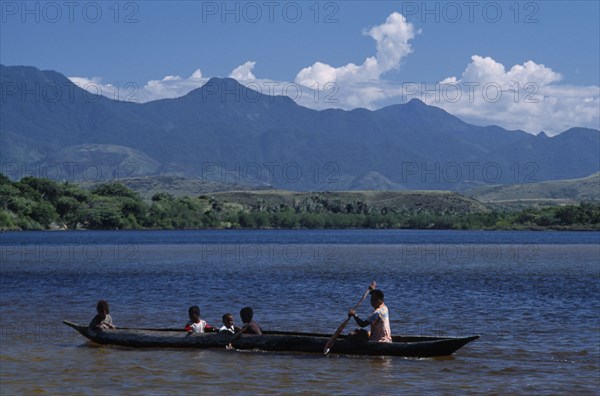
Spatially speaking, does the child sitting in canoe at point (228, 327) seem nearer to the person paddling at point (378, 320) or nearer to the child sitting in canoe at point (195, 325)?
the child sitting in canoe at point (195, 325)

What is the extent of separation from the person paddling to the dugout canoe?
24cm

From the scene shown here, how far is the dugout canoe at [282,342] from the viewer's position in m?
26.3

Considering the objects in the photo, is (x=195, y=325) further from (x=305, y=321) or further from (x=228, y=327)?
(x=305, y=321)

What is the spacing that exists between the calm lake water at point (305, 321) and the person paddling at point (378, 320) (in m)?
0.77

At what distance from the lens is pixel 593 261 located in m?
90.9

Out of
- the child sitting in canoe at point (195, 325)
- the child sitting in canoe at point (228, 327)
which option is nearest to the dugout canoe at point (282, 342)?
the child sitting in canoe at point (228, 327)

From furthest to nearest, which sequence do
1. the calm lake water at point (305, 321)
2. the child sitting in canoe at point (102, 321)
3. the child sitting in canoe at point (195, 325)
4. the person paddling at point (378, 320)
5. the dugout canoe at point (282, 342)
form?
the child sitting in canoe at point (102, 321) < the child sitting in canoe at point (195, 325) < the dugout canoe at point (282, 342) < the person paddling at point (378, 320) < the calm lake water at point (305, 321)

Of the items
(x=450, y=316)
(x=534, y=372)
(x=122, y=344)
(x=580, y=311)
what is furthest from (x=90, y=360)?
(x=580, y=311)

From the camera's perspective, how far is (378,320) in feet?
85.7

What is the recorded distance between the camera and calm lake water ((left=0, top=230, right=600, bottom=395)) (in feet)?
77.5

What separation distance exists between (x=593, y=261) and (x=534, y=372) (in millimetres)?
69910

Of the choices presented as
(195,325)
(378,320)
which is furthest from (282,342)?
(378,320)

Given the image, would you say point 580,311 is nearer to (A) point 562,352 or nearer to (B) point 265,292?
(A) point 562,352

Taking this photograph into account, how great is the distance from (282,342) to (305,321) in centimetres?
976
